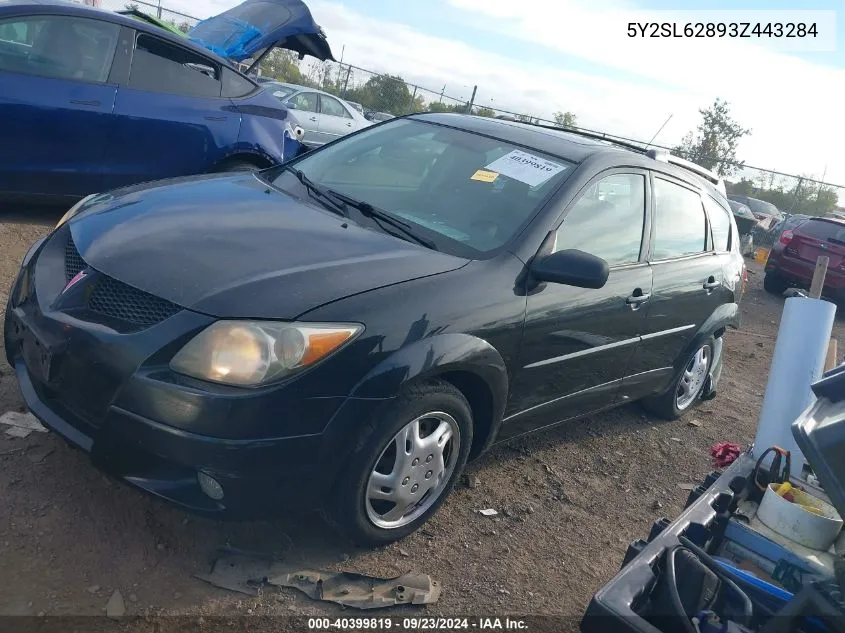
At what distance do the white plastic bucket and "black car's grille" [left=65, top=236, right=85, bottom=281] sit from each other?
2583mm

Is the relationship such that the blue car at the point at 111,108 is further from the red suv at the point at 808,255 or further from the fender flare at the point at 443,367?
the red suv at the point at 808,255

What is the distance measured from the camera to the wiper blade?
3.10m

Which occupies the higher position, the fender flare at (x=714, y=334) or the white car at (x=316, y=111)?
the white car at (x=316, y=111)

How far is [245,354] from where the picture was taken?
235 cm

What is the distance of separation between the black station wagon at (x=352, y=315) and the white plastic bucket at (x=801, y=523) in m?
1.07

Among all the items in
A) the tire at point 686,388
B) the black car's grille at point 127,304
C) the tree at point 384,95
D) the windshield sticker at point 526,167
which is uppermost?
the tree at point 384,95

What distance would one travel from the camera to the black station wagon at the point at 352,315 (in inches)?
93.1

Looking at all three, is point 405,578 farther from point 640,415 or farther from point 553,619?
point 640,415

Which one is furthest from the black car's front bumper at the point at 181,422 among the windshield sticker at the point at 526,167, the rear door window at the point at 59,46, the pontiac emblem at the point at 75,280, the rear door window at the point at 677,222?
the rear door window at the point at 59,46

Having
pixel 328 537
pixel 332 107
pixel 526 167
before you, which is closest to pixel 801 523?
pixel 328 537

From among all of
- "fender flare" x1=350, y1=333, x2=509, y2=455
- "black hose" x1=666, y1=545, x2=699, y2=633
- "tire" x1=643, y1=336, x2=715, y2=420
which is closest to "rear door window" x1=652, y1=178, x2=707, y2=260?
"tire" x1=643, y1=336, x2=715, y2=420

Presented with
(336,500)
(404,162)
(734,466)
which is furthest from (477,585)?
(404,162)

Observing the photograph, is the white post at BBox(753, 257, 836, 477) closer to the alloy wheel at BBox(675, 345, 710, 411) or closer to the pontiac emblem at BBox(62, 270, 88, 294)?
the alloy wheel at BBox(675, 345, 710, 411)

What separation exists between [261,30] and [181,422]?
6.27m
